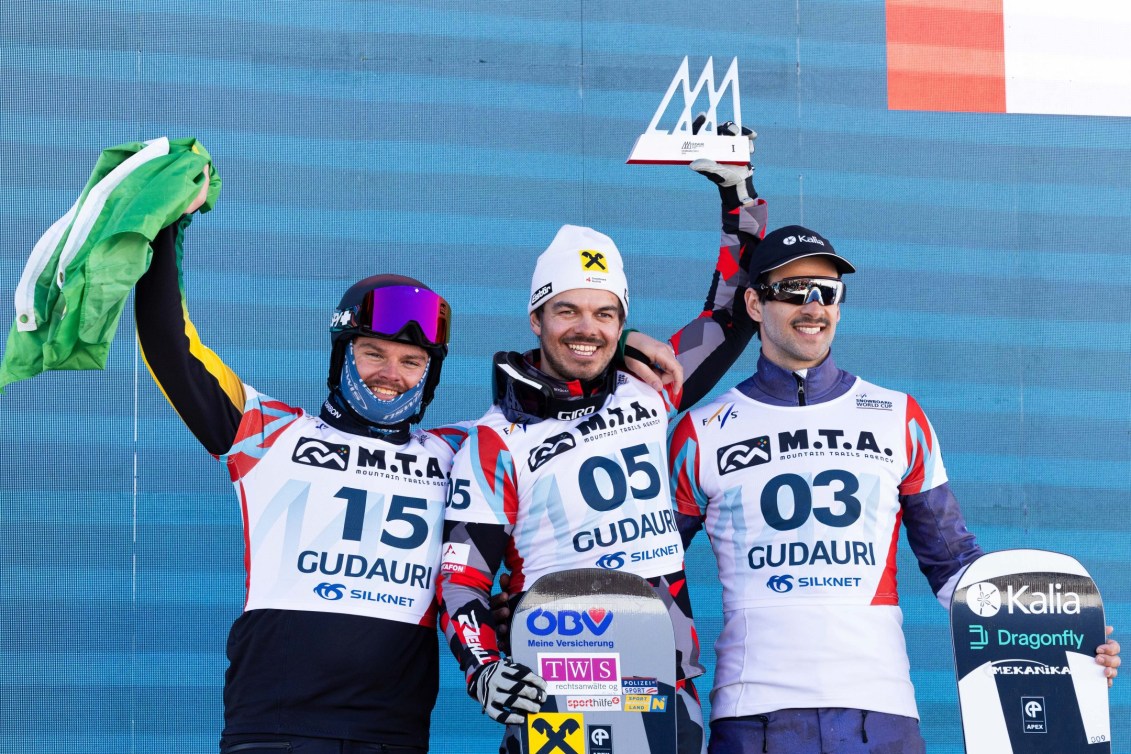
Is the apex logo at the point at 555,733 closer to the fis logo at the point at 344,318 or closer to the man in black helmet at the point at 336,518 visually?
the man in black helmet at the point at 336,518

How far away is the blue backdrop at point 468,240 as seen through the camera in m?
4.19

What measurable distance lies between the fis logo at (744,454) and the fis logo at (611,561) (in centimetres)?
36

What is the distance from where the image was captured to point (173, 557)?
4211 millimetres

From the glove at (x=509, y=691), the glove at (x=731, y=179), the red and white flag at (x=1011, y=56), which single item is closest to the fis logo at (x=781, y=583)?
the glove at (x=509, y=691)

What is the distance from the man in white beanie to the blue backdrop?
140 cm

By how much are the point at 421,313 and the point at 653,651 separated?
98cm

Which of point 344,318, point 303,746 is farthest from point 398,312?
point 303,746

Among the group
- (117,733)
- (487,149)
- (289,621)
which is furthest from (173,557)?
(487,149)

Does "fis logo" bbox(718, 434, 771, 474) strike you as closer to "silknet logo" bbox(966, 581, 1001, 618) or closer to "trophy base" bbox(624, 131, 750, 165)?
"silknet logo" bbox(966, 581, 1001, 618)

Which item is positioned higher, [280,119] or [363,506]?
[280,119]

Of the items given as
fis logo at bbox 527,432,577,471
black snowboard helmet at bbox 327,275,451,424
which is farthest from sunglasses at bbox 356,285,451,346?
fis logo at bbox 527,432,577,471

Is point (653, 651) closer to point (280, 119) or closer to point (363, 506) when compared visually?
point (363, 506)

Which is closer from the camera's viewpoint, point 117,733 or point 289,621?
point 289,621

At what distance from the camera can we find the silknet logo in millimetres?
2973
